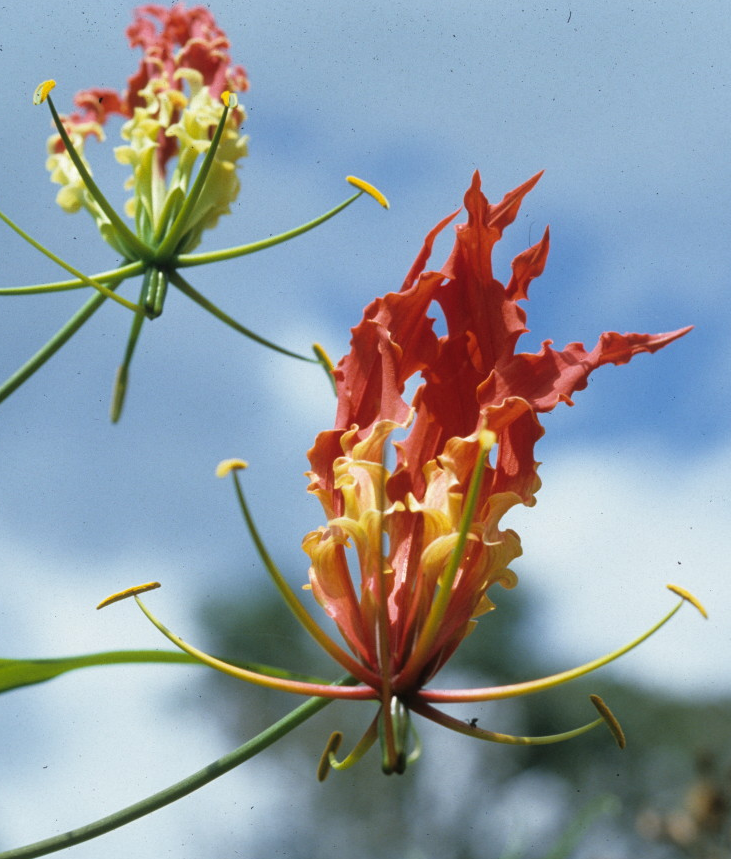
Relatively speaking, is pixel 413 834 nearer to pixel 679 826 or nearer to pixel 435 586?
pixel 679 826

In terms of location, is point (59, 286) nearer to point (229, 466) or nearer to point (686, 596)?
point (229, 466)

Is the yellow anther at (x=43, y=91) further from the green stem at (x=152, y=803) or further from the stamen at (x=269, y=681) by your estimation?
the green stem at (x=152, y=803)

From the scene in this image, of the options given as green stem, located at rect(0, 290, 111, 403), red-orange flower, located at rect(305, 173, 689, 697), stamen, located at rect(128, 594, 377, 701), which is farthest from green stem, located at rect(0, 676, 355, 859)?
green stem, located at rect(0, 290, 111, 403)

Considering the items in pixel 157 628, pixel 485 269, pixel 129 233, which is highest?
pixel 129 233

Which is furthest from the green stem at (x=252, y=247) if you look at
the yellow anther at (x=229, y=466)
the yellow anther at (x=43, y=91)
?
the yellow anther at (x=229, y=466)

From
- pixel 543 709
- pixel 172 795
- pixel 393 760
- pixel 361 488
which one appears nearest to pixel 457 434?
pixel 361 488

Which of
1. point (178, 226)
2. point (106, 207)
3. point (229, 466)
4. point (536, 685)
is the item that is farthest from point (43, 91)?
point (536, 685)

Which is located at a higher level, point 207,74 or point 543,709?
point 207,74
